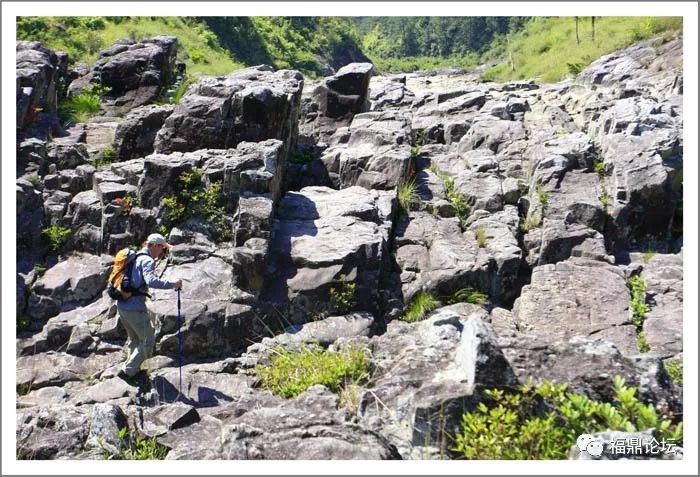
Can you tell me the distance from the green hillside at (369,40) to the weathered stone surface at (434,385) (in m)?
22.7

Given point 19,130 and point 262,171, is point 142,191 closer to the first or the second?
point 262,171

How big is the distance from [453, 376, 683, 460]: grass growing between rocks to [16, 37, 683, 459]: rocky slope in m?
0.24

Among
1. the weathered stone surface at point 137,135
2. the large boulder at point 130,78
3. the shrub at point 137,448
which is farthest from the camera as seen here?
the large boulder at point 130,78

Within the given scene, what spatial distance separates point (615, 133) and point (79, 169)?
43.7 feet

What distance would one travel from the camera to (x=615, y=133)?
51.8 ft

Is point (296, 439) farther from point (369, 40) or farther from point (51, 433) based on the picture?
point (369, 40)

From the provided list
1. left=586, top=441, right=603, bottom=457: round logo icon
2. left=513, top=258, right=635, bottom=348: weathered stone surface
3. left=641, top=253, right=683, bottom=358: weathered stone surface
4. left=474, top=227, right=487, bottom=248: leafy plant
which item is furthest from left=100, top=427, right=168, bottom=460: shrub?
left=474, top=227, right=487, bottom=248: leafy plant

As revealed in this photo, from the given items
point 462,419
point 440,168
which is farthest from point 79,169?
point 462,419

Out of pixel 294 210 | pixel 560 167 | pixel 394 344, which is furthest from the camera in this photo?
pixel 560 167

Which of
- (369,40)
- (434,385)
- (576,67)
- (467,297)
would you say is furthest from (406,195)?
(369,40)

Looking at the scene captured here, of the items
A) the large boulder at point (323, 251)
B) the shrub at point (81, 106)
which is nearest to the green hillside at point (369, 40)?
the shrub at point (81, 106)

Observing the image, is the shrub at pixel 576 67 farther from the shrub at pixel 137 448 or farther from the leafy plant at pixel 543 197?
the shrub at pixel 137 448

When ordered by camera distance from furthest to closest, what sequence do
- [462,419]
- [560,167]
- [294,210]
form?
[560,167] → [294,210] → [462,419]

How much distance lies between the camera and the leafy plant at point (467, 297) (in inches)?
463
